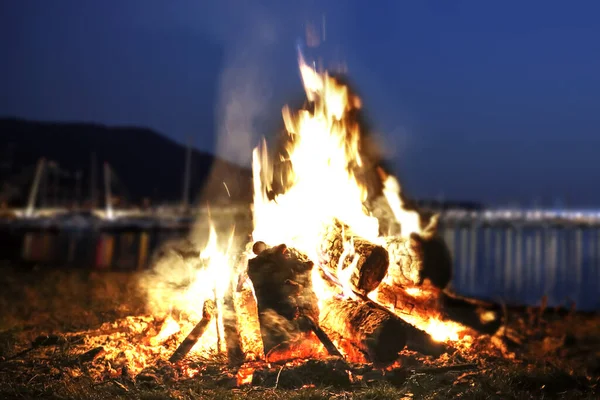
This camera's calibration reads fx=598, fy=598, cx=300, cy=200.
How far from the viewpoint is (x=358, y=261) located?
657 cm

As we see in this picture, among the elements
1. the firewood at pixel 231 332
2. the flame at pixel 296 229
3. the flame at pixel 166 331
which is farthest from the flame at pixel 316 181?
the flame at pixel 166 331

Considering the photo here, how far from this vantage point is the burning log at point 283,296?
6.00 meters

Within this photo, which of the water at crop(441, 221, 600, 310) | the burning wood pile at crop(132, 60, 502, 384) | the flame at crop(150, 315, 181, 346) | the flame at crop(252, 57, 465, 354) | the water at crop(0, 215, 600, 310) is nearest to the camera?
the burning wood pile at crop(132, 60, 502, 384)

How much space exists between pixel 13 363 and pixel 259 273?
8.48 ft

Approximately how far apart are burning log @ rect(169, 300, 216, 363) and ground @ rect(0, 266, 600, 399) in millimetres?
150

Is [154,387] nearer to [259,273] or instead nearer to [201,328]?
[201,328]

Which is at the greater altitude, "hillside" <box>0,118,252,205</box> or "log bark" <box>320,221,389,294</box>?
"hillside" <box>0,118,252,205</box>

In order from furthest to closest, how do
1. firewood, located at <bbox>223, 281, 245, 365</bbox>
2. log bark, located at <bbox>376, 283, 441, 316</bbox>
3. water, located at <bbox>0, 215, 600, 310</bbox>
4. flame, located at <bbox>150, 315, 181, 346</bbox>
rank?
1. water, located at <bbox>0, 215, 600, 310</bbox>
2. log bark, located at <bbox>376, 283, 441, 316</bbox>
3. flame, located at <bbox>150, 315, 181, 346</bbox>
4. firewood, located at <bbox>223, 281, 245, 365</bbox>

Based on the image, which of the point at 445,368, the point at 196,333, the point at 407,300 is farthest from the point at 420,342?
the point at 196,333

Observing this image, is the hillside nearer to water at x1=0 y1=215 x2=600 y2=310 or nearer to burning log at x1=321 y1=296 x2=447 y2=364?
water at x1=0 y1=215 x2=600 y2=310

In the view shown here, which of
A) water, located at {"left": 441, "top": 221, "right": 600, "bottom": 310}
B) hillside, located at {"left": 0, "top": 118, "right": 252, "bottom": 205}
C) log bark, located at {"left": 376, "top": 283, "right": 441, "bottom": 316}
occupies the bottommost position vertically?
water, located at {"left": 441, "top": 221, "right": 600, "bottom": 310}

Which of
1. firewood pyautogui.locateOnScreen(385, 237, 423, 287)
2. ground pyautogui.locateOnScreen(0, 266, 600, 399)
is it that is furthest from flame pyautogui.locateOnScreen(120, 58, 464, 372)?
ground pyautogui.locateOnScreen(0, 266, 600, 399)

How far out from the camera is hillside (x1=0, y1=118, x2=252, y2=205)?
125m

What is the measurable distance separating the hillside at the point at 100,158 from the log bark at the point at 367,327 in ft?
369
